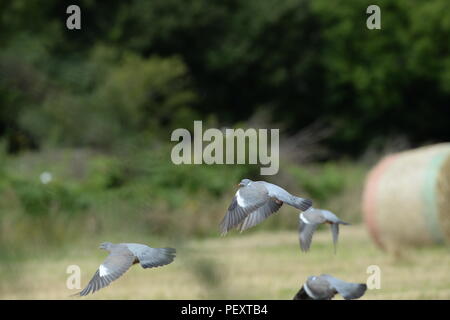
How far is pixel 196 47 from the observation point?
1473 inches

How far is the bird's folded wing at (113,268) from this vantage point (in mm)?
5758

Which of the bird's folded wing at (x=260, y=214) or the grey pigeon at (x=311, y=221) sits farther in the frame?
the grey pigeon at (x=311, y=221)

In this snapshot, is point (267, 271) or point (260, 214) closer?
point (260, 214)

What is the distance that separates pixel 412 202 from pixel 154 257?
29.4 feet

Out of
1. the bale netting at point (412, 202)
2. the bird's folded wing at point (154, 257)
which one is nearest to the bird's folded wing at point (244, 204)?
the bird's folded wing at point (154, 257)

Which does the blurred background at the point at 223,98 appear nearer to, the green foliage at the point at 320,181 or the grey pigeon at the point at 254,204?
the green foliage at the point at 320,181

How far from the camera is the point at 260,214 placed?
6.10 m

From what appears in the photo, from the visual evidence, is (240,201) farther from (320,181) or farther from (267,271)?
(320,181)

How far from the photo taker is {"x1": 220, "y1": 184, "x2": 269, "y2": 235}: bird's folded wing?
6.01 metres

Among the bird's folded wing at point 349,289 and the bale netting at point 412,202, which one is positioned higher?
the bale netting at point 412,202

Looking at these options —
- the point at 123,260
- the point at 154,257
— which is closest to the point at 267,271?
the point at 123,260

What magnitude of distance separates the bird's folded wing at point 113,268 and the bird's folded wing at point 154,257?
0.11m

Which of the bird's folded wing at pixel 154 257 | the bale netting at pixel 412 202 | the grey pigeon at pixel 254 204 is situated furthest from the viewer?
the bale netting at pixel 412 202

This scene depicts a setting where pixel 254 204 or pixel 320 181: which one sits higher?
pixel 320 181
